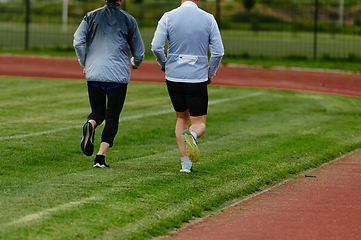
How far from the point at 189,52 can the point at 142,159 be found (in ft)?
5.42

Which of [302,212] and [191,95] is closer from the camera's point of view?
[302,212]

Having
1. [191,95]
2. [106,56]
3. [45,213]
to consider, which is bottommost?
[45,213]

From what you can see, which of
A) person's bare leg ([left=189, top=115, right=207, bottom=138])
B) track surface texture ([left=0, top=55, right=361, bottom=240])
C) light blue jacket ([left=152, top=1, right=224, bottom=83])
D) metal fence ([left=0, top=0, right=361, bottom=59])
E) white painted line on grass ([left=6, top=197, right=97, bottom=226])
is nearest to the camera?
white painted line on grass ([left=6, top=197, right=97, bottom=226])

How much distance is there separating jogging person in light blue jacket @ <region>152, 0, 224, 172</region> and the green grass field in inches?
30.4

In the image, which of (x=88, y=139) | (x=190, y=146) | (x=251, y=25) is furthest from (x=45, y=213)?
(x=251, y=25)

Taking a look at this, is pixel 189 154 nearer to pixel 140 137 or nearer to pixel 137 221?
pixel 137 221

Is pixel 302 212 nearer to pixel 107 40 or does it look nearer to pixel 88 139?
pixel 88 139

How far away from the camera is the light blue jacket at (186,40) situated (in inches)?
261

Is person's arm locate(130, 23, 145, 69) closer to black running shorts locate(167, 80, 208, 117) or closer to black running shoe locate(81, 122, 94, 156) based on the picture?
black running shorts locate(167, 80, 208, 117)

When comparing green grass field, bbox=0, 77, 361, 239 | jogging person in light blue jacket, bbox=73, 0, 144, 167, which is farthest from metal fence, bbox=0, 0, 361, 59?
jogging person in light blue jacket, bbox=73, 0, 144, 167

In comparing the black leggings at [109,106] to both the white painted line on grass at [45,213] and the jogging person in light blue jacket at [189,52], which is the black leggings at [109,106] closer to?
the jogging person in light blue jacket at [189,52]

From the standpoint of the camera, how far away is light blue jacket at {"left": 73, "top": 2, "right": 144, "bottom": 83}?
6.82 m

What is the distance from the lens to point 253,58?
81.6 feet

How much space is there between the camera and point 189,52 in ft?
21.8
